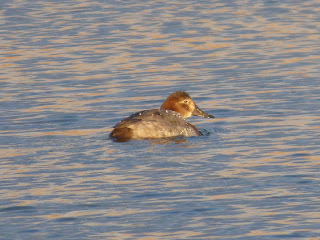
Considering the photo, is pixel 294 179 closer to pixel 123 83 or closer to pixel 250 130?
pixel 250 130

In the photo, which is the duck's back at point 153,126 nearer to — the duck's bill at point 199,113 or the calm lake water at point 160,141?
the calm lake water at point 160,141

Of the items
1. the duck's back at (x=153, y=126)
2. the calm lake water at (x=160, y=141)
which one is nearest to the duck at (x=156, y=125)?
the duck's back at (x=153, y=126)

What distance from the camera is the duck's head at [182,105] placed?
1705cm

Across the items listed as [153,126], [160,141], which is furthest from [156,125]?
[160,141]

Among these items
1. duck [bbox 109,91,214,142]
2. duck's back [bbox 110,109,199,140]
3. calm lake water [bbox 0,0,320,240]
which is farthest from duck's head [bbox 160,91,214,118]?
duck's back [bbox 110,109,199,140]

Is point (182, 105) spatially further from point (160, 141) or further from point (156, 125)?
point (160, 141)

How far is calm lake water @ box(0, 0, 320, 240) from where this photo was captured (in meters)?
10.8

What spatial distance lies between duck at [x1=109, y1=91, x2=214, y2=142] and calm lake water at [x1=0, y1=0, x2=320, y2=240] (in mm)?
223

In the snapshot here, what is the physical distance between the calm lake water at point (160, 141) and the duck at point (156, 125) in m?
0.22

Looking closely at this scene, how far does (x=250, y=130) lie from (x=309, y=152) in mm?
2079

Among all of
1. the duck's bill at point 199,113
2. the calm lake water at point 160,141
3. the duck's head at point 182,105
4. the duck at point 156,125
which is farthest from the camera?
the duck's bill at point 199,113

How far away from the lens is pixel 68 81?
70.0 ft

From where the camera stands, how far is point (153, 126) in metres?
15.5

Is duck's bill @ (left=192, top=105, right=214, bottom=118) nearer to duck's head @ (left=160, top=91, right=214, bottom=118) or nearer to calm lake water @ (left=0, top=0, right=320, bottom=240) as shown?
duck's head @ (left=160, top=91, right=214, bottom=118)
